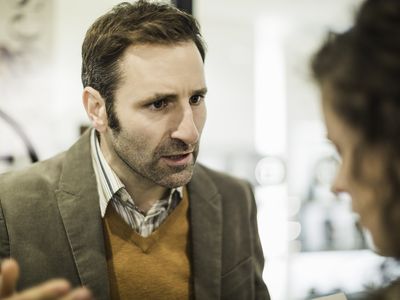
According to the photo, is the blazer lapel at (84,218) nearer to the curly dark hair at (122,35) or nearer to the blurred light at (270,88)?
the curly dark hair at (122,35)

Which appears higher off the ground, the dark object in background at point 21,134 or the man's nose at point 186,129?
the man's nose at point 186,129

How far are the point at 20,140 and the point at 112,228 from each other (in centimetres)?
89

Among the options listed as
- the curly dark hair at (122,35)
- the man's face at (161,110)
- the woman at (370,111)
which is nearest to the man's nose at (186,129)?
the man's face at (161,110)

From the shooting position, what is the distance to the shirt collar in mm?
1623

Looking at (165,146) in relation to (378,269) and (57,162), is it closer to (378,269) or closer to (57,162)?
(57,162)

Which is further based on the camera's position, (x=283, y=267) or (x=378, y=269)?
(x=283, y=267)

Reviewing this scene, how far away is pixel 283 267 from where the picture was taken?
3.25 meters

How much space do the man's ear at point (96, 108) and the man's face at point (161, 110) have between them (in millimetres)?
77

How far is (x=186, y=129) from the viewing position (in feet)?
5.11

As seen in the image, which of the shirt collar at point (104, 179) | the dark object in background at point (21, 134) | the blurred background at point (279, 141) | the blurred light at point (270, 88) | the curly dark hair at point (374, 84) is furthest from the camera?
the blurred light at point (270, 88)

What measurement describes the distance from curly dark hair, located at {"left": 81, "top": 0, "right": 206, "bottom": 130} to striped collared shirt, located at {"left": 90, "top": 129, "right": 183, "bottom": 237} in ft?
0.43

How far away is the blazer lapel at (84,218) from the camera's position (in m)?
→ 1.52

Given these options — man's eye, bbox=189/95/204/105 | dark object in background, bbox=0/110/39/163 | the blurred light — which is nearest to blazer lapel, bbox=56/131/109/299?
man's eye, bbox=189/95/204/105

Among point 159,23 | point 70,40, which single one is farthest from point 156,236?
point 70,40
